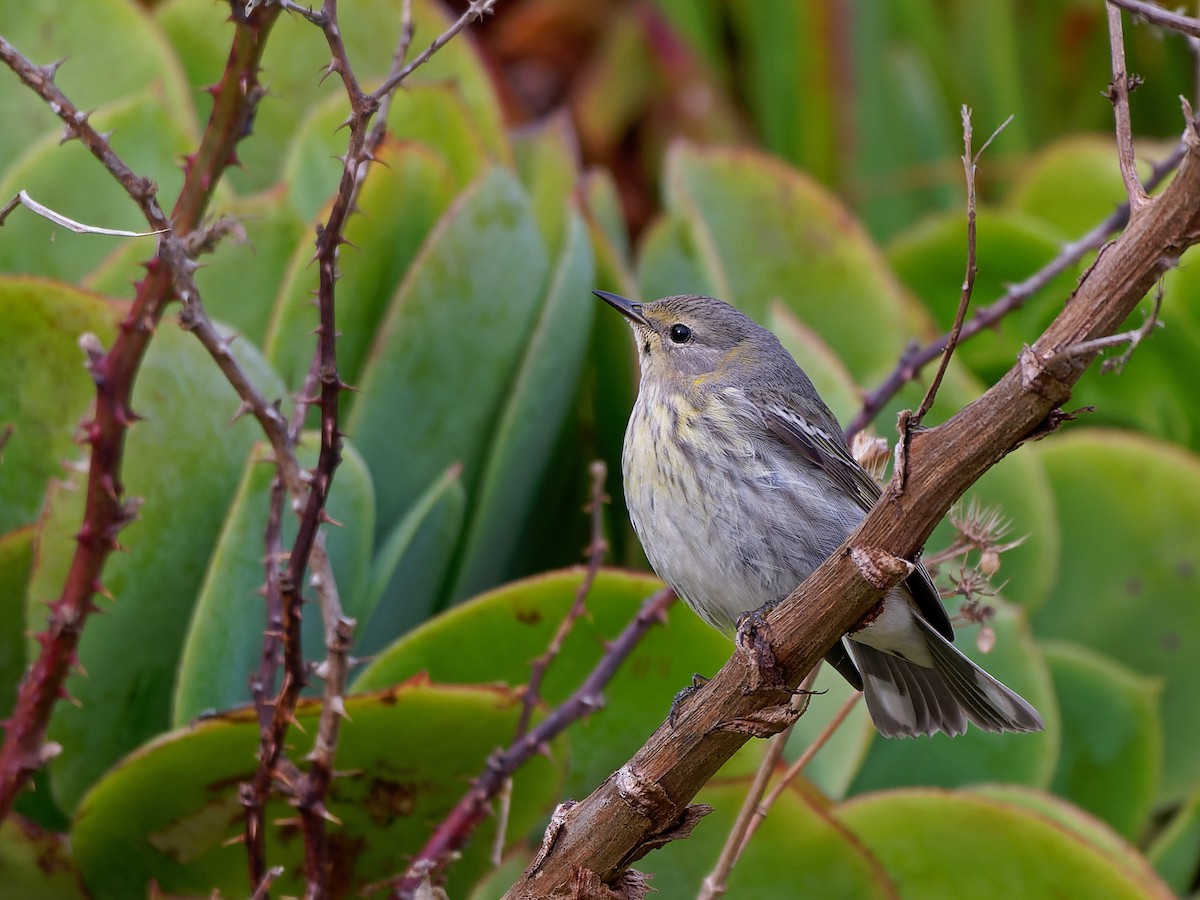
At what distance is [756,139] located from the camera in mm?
5523

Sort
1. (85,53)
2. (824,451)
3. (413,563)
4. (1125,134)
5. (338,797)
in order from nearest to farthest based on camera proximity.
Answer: (1125,134), (338,797), (824,451), (413,563), (85,53)

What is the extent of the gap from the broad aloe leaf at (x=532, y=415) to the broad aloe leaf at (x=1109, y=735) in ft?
3.90

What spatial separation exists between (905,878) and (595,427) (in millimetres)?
1288

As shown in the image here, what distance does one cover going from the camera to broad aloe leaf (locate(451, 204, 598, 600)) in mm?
2672

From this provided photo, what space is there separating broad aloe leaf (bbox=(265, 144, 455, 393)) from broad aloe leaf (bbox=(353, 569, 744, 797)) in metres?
0.66

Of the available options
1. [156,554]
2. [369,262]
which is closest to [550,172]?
[369,262]

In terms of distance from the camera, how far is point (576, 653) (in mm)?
2398

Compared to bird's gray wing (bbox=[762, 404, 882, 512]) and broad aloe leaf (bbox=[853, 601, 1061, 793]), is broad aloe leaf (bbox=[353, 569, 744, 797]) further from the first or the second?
broad aloe leaf (bbox=[853, 601, 1061, 793])

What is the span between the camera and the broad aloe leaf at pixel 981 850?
2.28m

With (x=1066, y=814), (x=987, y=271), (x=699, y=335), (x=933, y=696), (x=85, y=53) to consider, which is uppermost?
(x=85, y=53)

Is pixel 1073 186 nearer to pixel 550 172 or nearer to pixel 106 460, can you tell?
pixel 550 172

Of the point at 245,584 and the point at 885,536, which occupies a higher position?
the point at 245,584

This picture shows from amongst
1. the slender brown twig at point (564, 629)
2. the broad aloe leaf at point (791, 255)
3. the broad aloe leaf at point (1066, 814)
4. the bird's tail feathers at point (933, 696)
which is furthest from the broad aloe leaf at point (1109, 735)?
the slender brown twig at point (564, 629)

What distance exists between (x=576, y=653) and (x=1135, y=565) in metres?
1.50
